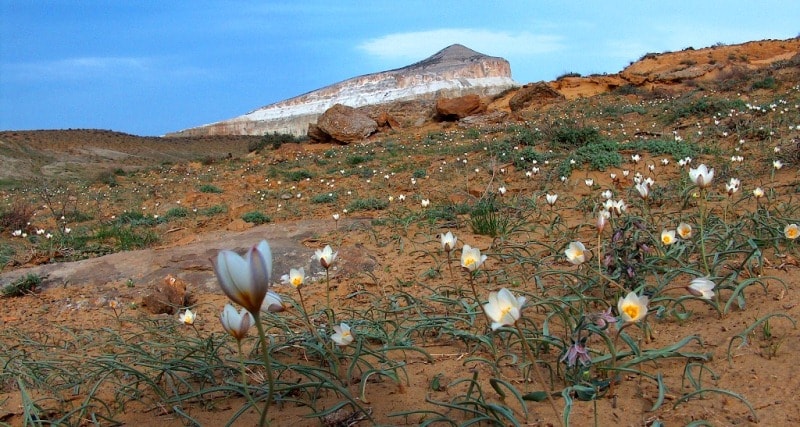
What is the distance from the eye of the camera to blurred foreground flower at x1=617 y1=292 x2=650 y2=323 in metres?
1.46

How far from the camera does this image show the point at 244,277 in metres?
1.06

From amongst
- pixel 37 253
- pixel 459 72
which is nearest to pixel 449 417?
pixel 37 253

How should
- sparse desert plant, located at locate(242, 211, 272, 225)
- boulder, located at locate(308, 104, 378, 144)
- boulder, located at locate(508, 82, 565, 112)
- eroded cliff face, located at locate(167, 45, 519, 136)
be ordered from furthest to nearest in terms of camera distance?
eroded cliff face, located at locate(167, 45, 519, 136), boulder, located at locate(508, 82, 565, 112), boulder, located at locate(308, 104, 378, 144), sparse desert plant, located at locate(242, 211, 272, 225)

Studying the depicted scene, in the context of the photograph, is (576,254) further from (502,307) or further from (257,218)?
(257,218)

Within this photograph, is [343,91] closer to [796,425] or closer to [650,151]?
[650,151]

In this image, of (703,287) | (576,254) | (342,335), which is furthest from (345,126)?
(703,287)

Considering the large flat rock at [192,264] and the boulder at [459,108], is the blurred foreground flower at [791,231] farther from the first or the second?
the boulder at [459,108]

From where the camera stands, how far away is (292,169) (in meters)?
13.3

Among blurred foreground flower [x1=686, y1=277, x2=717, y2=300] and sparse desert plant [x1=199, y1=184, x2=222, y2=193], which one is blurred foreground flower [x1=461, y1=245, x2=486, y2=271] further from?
sparse desert plant [x1=199, y1=184, x2=222, y2=193]

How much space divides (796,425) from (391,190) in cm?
722

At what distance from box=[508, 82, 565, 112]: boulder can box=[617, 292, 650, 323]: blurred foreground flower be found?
18.7 meters

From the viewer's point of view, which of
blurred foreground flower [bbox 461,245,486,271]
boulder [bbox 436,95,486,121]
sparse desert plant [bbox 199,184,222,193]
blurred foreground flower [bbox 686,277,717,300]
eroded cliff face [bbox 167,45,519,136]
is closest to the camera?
blurred foreground flower [bbox 686,277,717,300]

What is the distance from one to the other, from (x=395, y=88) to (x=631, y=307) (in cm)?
4222

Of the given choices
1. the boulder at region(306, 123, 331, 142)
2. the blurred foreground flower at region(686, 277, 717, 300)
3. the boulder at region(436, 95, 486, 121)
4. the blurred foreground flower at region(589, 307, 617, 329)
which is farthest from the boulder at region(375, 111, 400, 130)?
the blurred foreground flower at region(589, 307, 617, 329)
